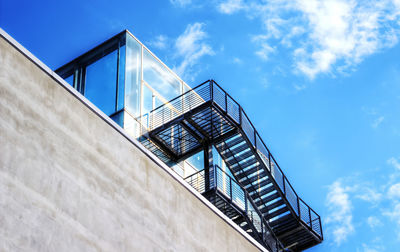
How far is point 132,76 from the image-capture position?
2325cm

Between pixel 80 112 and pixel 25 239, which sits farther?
pixel 80 112

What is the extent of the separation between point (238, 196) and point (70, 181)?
14.4 meters

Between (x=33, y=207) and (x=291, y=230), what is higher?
(x=291, y=230)

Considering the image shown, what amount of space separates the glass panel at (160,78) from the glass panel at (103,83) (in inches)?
49.6

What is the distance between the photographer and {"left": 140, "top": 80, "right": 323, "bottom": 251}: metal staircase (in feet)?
75.9

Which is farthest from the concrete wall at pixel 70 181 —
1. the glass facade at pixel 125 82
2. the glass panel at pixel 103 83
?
the glass panel at pixel 103 83

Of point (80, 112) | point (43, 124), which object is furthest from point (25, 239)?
point (80, 112)

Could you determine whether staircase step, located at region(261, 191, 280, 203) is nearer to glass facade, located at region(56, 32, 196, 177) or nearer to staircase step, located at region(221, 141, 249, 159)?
staircase step, located at region(221, 141, 249, 159)

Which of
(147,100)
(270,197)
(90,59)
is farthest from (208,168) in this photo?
(90,59)

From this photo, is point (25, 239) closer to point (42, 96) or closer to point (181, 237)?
point (42, 96)

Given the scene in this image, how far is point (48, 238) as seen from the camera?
8.91m

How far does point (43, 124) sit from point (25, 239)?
1.93 meters

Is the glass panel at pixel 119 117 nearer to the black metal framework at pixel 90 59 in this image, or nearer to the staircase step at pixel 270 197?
the black metal framework at pixel 90 59

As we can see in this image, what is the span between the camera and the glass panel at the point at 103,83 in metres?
22.8
